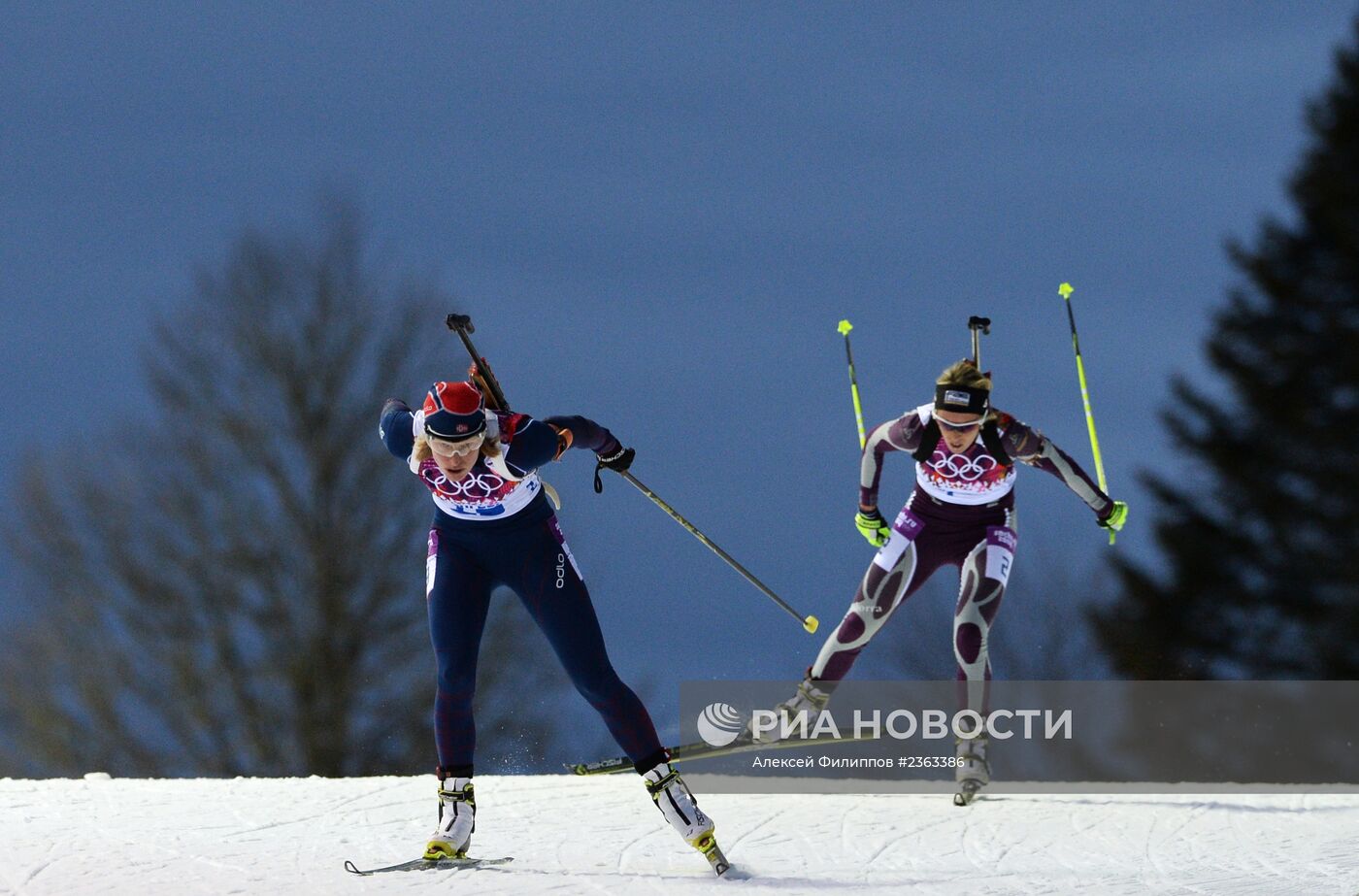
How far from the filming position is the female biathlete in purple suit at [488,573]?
6.41 m

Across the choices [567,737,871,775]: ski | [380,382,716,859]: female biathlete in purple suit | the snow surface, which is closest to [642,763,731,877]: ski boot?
[380,382,716,859]: female biathlete in purple suit

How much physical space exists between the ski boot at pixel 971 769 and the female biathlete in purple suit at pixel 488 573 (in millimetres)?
2438

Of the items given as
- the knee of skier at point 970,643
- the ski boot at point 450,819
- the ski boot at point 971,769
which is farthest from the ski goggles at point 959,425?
the ski boot at point 450,819

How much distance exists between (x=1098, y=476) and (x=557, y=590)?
4.22 metres

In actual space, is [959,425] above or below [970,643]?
above

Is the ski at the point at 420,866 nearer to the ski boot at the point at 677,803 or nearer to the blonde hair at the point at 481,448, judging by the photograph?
the ski boot at the point at 677,803

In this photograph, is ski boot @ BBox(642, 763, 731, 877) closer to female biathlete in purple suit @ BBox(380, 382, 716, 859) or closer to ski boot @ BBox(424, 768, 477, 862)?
female biathlete in purple suit @ BBox(380, 382, 716, 859)

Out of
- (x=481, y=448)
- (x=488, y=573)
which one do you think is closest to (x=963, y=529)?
(x=488, y=573)

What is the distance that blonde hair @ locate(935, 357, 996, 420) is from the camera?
27.0ft

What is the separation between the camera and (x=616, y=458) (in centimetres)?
699

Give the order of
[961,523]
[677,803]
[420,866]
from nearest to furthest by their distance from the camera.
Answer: [677,803]
[420,866]
[961,523]

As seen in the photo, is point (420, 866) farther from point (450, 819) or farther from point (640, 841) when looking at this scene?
point (640, 841)

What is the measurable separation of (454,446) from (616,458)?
0.91m

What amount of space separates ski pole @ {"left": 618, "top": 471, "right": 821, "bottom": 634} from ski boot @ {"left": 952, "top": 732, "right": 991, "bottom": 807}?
107cm
